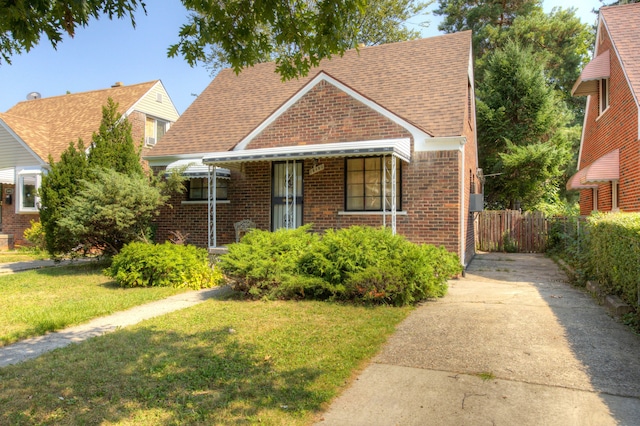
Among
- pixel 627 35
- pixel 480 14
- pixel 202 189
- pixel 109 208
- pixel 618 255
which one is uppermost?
pixel 480 14

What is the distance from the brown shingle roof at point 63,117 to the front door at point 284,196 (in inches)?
430

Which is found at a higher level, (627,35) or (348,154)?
(627,35)

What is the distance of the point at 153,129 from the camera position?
22.9 m

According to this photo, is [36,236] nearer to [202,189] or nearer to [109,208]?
[202,189]

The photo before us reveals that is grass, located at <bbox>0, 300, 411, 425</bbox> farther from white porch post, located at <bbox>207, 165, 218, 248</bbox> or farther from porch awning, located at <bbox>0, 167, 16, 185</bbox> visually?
porch awning, located at <bbox>0, 167, 16, 185</bbox>

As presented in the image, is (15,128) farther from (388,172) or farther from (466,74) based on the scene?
(466,74)

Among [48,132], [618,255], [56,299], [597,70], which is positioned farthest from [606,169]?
[48,132]

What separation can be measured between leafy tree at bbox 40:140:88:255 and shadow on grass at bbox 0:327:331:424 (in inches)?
299

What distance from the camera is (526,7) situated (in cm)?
3019

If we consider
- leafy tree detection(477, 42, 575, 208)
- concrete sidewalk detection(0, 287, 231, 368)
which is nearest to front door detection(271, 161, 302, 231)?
concrete sidewalk detection(0, 287, 231, 368)

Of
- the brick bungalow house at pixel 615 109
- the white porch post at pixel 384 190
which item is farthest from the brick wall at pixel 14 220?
the brick bungalow house at pixel 615 109

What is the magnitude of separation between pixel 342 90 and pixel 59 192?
809 centimetres

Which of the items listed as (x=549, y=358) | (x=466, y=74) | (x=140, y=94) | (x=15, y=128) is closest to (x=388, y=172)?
(x=466, y=74)

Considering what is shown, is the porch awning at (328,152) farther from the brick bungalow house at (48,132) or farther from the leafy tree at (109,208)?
the brick bungalow house at (48,132)
